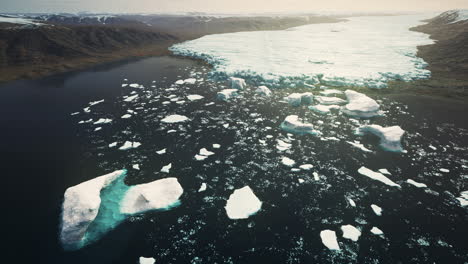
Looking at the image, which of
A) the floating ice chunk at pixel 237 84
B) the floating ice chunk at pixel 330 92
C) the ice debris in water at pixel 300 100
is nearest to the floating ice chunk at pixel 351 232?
the ice debris in water at pixel 300 100

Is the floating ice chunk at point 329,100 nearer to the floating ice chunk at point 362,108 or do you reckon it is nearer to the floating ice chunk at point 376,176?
the floating ice chunk at point 362,108

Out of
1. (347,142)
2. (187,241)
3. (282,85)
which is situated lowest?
(187,241)

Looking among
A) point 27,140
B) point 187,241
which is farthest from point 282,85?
point 27,140

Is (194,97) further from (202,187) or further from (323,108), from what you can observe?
(202,187)

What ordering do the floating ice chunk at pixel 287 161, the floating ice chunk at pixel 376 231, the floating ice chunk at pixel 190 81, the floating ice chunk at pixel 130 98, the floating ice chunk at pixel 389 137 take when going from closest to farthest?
the floating ice chunk at pixel 376 231 → the floating ice chunk at pixel 287 161 → the floating ice chunk at pixel 389 137 → the floating ice chunk at pixel 130 98 → the floating ice chunk at pixel 190 81

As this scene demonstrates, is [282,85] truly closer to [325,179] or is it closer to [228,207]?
[325,179]

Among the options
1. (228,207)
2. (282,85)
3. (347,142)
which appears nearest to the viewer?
(228,207)

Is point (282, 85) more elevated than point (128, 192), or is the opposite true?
point (282, 85)
